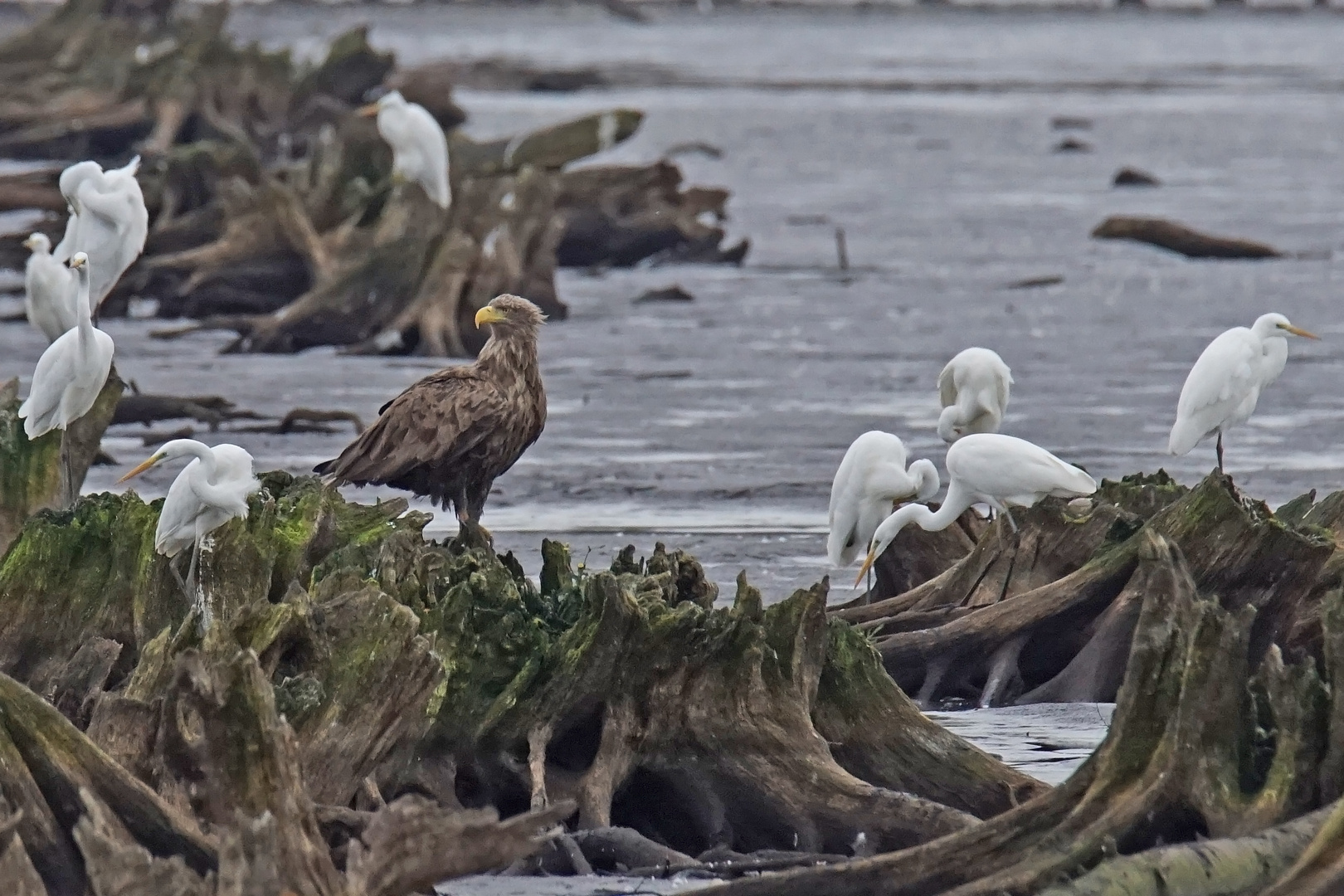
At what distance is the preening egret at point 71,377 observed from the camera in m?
9.34

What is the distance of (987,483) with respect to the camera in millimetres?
8781

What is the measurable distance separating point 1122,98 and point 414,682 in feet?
175

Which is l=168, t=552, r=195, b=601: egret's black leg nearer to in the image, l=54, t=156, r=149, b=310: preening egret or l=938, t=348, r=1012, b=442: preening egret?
l=938, t=348, r=1012, b=442: preening egret

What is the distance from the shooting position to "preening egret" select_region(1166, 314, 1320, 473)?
35.1 feet

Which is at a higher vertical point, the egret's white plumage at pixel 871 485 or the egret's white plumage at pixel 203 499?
the egret's white plumage at pixel 203 499

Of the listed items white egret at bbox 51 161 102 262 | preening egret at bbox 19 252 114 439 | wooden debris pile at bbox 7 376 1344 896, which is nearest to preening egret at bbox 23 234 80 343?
white egret at bbox 51 161 102 262

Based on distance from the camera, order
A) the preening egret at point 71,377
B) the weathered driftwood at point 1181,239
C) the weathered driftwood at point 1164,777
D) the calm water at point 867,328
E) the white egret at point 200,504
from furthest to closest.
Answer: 1. the weathered driftwood at point 1181,239
2. the calm water at point 867,328
3. the preening egret at point 71,377
4. the white egret at point 200,504
5. the weathered driftwood at point 1164,777

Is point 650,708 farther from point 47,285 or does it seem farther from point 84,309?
point 47,285

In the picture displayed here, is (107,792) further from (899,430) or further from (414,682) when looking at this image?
(899,430)

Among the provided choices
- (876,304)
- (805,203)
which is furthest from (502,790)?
(805,203)

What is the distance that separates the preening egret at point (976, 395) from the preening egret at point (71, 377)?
11.6ft

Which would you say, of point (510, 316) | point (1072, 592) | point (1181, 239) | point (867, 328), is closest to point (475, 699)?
point (1072, 592)

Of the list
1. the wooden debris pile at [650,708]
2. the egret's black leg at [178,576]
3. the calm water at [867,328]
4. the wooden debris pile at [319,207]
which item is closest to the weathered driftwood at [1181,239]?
the calm water at [867,328]

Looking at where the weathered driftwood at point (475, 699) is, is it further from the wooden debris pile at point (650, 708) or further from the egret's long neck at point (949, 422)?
the egret's long neck at point (949, 422)
